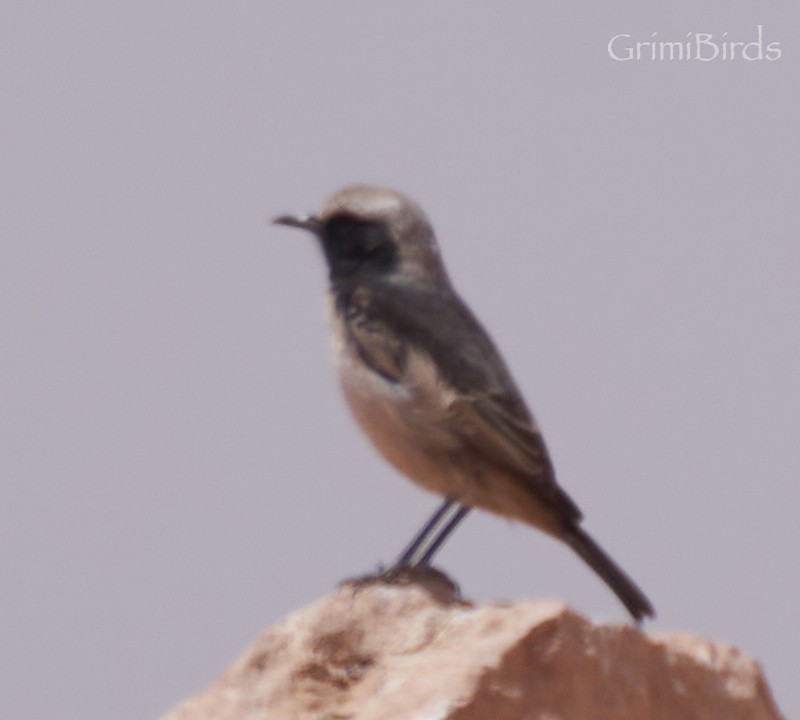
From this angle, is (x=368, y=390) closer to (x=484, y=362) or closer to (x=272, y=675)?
(x=484, y=362)

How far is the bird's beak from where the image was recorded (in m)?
9.84

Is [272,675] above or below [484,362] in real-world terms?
below

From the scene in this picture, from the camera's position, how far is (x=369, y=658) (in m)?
6.88

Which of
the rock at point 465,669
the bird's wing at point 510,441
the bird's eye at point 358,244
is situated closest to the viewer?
the rock at point 465,669

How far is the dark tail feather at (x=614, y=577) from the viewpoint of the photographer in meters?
8.69

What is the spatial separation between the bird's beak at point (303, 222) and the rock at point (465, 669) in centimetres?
302

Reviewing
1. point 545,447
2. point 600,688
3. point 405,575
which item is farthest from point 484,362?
point 600,688

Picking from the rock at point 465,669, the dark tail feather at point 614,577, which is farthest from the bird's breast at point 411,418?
the rock at point 465,669

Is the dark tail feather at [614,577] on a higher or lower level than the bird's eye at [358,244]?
lower

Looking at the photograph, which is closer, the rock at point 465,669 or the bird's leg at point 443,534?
the rock at point 465,669

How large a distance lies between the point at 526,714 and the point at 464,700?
0.90 ft

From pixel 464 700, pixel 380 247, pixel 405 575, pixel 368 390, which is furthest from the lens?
pixel 380 247

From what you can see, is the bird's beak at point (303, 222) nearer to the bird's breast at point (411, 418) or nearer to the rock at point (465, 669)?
the bird's breast at point (411, 418)

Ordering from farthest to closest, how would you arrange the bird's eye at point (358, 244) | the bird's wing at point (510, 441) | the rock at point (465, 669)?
the bird's eye at point (358, 244) < the bird's wing at point (510, 441) < the rock at point (465, 669)
